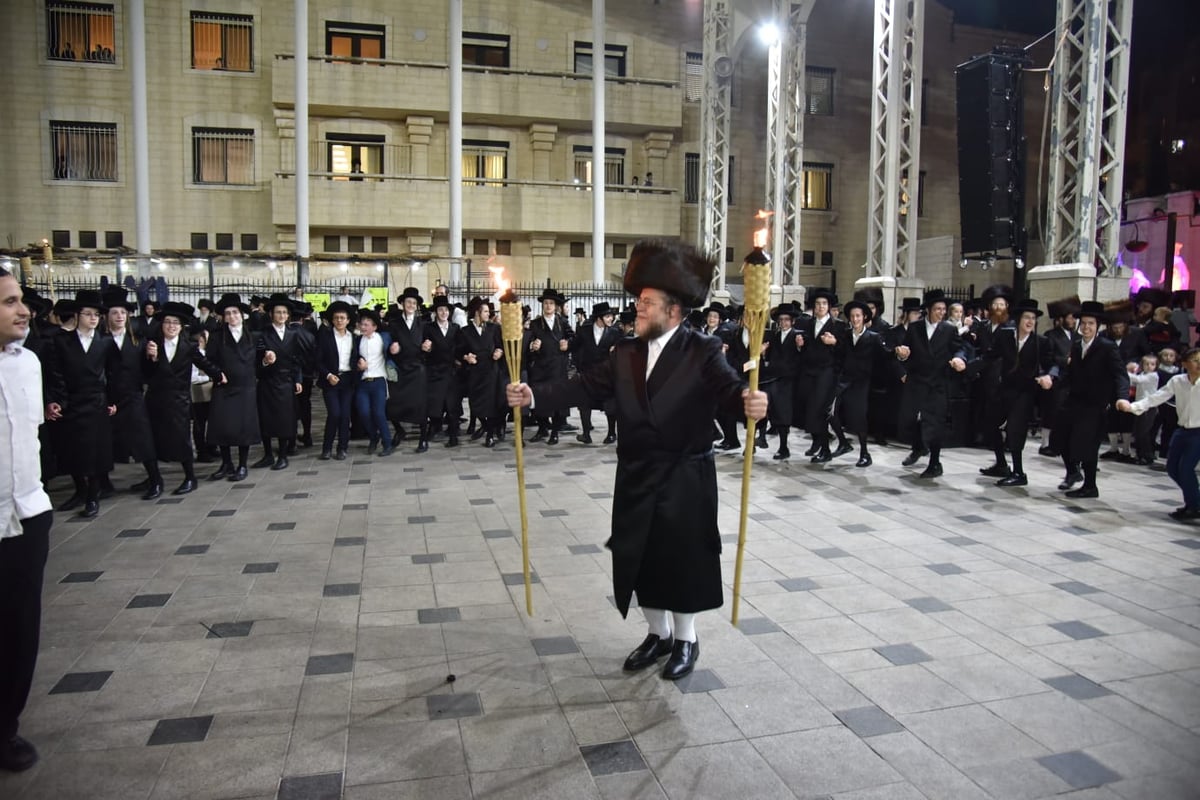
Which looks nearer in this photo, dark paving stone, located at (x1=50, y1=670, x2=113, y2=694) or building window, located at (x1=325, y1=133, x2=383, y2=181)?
dark paving stone, located at (x1=50, y1=670, x2=113, y2=694)

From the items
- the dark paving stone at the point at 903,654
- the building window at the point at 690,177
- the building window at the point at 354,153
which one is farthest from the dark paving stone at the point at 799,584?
the building window at the point at 690,177

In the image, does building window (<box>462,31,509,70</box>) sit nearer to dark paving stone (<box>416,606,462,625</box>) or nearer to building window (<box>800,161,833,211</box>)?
building window (<box>800,161,833,211</box>)

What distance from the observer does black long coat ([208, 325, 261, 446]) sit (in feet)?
30.1

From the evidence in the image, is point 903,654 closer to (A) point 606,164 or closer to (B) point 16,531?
(B) point 16,531

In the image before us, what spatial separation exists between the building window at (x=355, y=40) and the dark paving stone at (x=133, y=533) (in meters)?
22.4

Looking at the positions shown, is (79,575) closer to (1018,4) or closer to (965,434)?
(965,434)

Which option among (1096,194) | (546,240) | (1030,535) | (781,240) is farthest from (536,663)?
(546,240)

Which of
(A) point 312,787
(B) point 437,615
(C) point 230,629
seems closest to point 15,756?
(A) point 312,787

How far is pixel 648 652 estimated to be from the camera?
4289mm

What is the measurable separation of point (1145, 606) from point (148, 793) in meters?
5.51

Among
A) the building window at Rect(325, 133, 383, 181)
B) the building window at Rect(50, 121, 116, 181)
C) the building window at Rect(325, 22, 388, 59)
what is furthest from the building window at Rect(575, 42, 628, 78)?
the building window at Rect(50, 121, 116, 181)

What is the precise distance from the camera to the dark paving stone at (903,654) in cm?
436

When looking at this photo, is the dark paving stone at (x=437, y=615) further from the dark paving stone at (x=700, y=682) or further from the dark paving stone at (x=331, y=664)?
the dark paving stone at (x=700, y=682)

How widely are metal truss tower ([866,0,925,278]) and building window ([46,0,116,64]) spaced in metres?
21.8
